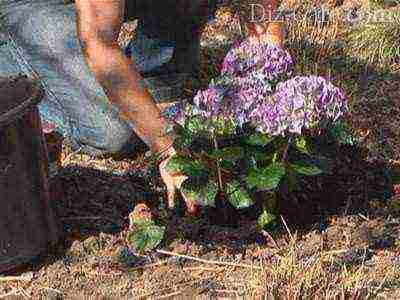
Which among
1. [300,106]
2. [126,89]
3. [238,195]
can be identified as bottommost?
[238,195]

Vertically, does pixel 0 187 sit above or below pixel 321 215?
above

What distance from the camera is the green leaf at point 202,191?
292 centimetres

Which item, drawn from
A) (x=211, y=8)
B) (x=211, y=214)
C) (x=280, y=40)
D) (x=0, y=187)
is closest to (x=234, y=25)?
(x=211, y=8)

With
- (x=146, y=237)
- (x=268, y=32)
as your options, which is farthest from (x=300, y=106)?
(x=268, y=32)

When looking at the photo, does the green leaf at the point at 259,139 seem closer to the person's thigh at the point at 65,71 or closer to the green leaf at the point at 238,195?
the green leaf at the point at 238,195

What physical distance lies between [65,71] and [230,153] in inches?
54.2

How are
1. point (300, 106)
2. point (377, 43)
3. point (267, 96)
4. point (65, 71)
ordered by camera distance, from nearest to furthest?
point (300, 106)
point (267, 96)
point (65, 71)
point (377, 43)

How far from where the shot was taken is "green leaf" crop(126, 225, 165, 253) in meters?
2.97

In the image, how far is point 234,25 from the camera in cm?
508

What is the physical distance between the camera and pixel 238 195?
9.73 ft

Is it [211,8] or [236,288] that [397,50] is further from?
[236,288]

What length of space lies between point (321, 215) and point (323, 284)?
66cm

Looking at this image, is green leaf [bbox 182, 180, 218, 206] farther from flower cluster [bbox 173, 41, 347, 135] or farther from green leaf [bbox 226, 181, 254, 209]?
flower cluster [bbox 173, 41, 347, 135]

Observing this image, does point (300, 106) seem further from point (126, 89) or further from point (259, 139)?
point (126, 89)
